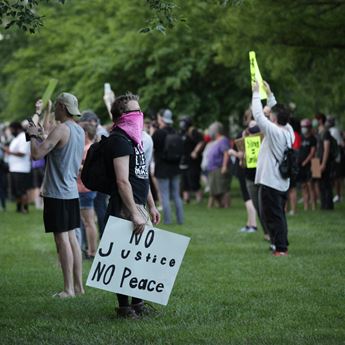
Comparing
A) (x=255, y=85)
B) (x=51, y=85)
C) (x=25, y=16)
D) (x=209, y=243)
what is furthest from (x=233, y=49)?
(x=25, y=16)

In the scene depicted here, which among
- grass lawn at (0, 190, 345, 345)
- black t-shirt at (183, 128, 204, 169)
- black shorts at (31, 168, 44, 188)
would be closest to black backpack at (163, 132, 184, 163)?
grass lawn at (0, 190, 345, 345)

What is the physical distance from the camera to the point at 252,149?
15109 millimetres

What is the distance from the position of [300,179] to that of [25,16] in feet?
51.0

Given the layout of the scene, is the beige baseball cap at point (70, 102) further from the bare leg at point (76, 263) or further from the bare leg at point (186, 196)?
the bare leg at point (186, 196)

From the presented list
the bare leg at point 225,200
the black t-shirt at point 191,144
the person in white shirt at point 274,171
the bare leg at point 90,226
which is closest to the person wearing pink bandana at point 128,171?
the bare leg at point 90,226

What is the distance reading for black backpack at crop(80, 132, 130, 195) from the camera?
901 centimetres

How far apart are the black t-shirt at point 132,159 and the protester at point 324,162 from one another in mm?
14249

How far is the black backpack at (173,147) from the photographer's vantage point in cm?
1972

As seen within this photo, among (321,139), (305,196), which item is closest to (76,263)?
(321,139)

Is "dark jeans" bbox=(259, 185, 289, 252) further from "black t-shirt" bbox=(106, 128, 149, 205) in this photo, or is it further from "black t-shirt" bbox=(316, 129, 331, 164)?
"black t-shirt" bbox=(316, 129, 331, 164)

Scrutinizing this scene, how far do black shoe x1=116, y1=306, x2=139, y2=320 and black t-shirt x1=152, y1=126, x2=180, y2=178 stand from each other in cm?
1059

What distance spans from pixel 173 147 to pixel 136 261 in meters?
11.1

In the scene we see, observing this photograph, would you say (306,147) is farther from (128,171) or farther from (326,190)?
(128,171)

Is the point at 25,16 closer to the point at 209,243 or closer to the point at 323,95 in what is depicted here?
the point at 209,243
